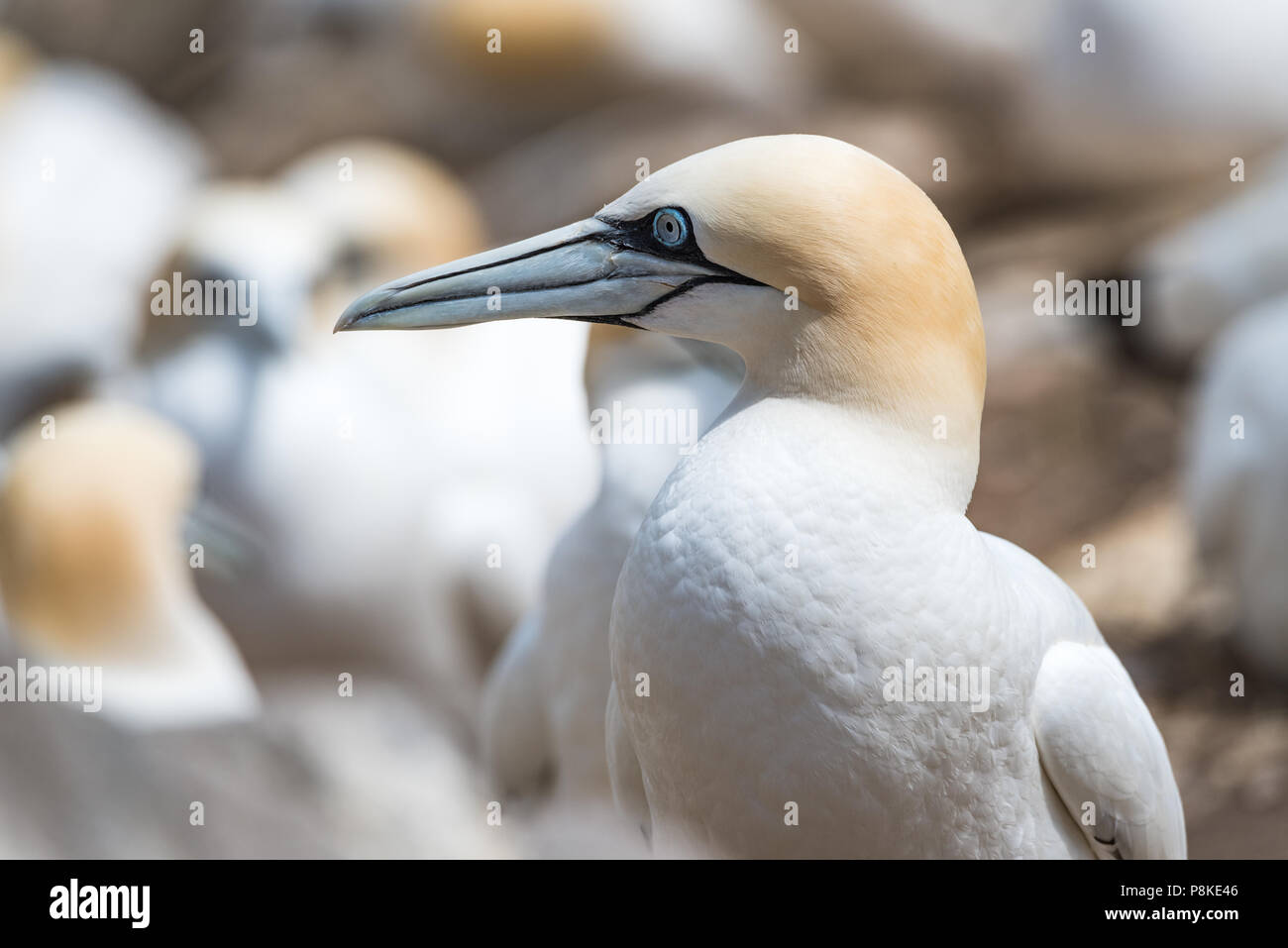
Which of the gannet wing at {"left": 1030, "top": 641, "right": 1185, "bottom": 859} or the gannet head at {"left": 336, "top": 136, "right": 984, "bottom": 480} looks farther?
the gannet wing at {"left": 1030, "top": 641, "right": 1185, "bottom": 859}

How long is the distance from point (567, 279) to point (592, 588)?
80 cm

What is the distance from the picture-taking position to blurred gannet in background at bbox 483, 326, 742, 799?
271 cm

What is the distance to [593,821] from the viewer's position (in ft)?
9.17

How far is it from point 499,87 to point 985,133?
7.52 ft

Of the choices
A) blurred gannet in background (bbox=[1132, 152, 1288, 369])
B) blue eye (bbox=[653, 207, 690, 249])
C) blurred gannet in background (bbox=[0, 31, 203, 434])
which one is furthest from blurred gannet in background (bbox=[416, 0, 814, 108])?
blue eye (bbox=[653, 207, 690, 249])

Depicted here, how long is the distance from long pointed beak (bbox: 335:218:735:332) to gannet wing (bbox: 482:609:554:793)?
39.7 inches

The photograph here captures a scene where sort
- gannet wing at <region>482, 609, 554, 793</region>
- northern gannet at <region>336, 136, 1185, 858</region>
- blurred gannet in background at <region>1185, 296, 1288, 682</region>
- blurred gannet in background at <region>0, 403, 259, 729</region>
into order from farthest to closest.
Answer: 1. blurred gannet in background at <region>1185, 296, 1288, 682</region>
2. blurred gannet in background at <region>0, 403, 259, 729</region>
3. gannet wing at <region>482, 609, 554, 793</region>
4. northern gannet at <region>336, 136, 1185, 858</region>

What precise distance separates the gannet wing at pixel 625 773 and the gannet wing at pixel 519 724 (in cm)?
70

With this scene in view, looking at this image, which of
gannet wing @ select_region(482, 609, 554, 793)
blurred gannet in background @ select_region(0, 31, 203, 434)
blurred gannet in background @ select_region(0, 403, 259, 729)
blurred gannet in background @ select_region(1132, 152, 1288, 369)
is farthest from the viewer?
blurred gannet in background @ select_region(1132, 152, 1288, 369)

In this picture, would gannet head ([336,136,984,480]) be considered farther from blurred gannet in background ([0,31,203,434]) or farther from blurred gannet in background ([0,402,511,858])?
blurred gannet in background ([0,31,203,434])

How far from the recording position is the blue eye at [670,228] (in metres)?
1.94

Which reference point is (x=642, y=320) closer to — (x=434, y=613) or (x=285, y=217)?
(x=434, y=613)

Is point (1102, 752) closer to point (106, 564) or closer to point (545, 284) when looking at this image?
point (545, 284)
